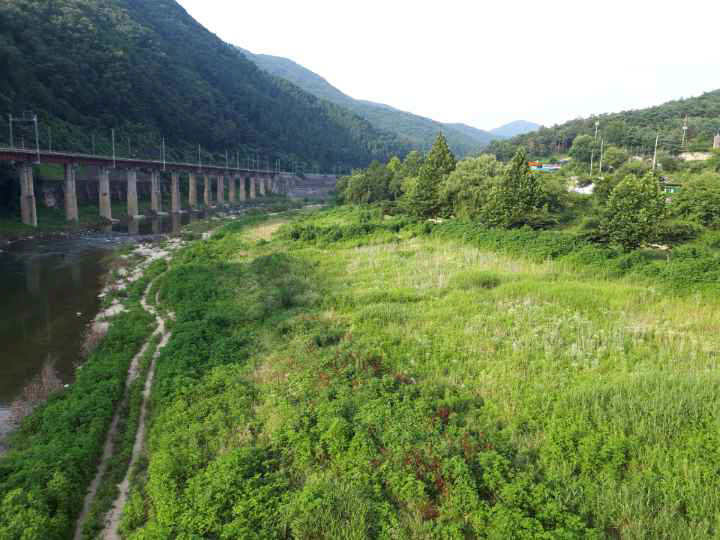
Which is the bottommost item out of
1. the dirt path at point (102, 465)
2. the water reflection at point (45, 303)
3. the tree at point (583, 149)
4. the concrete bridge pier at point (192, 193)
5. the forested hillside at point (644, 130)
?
the water reflection at point (45, 303)

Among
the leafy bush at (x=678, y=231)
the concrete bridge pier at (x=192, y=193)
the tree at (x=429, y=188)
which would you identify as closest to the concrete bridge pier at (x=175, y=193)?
the concrete bridge pier at (x=192, y=193)

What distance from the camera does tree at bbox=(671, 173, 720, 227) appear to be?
3947 centimetres

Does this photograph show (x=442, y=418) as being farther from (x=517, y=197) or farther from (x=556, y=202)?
(x=556, y=202)

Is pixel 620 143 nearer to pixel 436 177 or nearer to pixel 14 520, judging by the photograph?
pixel 436 177

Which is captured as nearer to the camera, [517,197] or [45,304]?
[45,304]

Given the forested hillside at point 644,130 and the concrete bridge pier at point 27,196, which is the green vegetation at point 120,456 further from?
the forested hillside at point 644,130

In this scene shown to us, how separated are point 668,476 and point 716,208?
38.6 m

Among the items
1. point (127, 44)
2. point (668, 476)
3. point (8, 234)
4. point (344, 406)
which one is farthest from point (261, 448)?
point (127, 44)

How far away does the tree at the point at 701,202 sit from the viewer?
39469 millimetres

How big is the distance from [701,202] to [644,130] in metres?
110

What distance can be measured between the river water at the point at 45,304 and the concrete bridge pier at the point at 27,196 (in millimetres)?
3698

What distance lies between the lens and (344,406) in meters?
13.6

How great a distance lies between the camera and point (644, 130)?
13188cm

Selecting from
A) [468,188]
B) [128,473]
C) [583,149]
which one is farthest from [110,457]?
[583,149]
